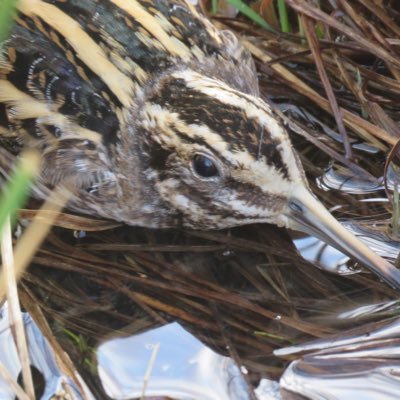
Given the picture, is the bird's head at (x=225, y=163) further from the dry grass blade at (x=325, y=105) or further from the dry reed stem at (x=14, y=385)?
the dry reed stem at (x=14, y=385)

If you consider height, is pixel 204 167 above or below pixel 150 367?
above

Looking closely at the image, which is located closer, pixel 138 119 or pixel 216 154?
pixel 216 154

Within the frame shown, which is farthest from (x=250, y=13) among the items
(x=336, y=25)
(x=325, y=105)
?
(x=325, y=105)

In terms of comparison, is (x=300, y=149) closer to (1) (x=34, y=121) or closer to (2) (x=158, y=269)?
(2) (x=158, y=269)

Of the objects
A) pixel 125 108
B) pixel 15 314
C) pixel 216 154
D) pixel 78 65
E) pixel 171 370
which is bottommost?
pixel 171 370

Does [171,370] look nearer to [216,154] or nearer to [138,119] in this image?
[216,154]
